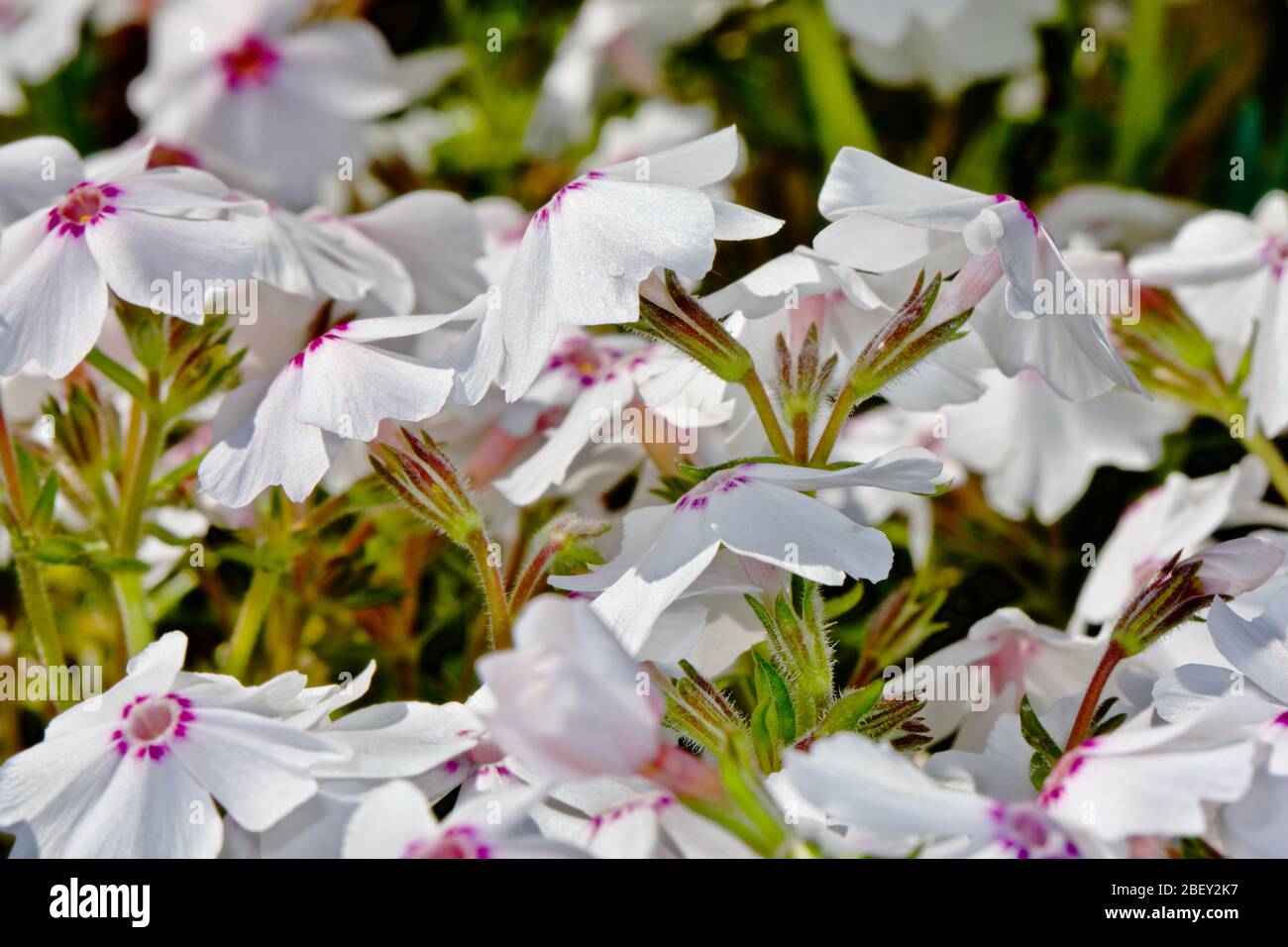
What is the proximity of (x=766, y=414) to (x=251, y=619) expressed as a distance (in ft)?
1.07

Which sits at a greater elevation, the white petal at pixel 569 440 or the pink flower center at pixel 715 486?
the pink flower center at pixel 715 486

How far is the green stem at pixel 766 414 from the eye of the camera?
2.07 ft

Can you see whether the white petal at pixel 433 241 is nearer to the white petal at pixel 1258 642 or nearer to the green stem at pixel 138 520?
the green stem at pixel 138 520

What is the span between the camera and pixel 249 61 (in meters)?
1.32

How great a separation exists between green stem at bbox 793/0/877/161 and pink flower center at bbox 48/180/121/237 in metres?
0.72

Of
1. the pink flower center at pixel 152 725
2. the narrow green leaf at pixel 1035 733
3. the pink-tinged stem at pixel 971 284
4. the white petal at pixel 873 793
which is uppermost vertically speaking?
the pink-tinged stem at pixel 971 284

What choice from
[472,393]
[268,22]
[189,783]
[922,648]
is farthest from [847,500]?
[268,22]

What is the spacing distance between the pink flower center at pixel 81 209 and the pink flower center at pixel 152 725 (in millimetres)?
246

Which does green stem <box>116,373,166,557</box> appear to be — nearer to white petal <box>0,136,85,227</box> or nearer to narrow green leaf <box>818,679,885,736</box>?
white petal <box>0,136,85,227</box>

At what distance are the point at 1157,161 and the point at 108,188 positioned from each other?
3.12 feet

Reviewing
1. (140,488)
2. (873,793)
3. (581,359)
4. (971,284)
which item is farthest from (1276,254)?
(140,488)

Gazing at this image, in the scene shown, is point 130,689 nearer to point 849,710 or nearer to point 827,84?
point 849,710

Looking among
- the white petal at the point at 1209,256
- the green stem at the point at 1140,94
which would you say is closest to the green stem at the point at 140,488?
the white petal at the point at 1209,256
